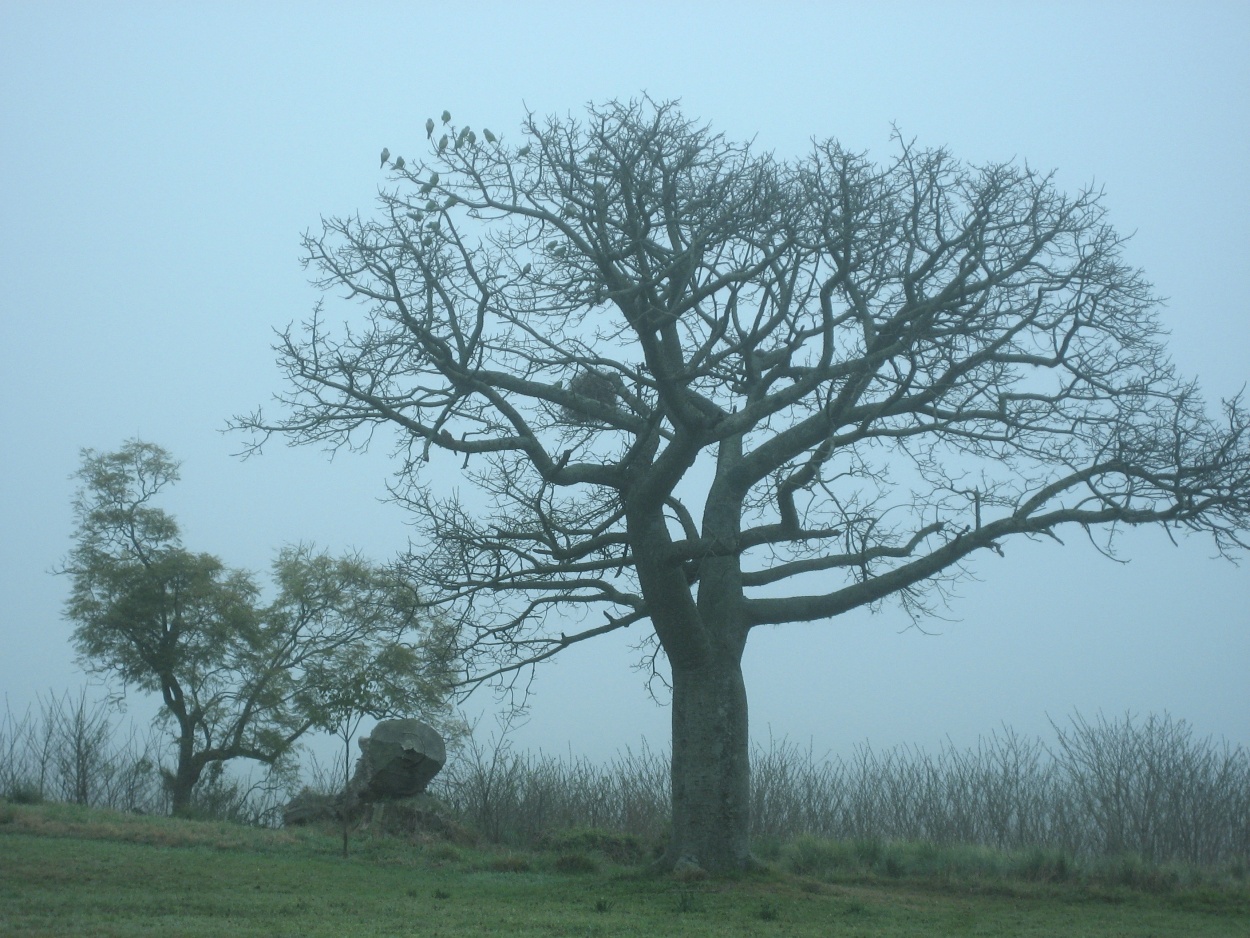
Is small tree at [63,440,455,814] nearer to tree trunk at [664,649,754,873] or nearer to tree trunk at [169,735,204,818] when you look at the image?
tree trunk at [169,735,204,818]

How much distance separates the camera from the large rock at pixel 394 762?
1574cm

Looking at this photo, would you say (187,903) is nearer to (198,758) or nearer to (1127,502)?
(1127,502)

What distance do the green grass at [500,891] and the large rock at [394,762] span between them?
113 centimetres

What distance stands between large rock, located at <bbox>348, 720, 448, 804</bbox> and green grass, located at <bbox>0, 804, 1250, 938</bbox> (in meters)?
1.13

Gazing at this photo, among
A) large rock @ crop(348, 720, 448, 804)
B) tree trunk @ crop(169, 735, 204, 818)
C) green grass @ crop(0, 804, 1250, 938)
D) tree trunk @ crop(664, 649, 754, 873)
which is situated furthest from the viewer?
tree trunk @ crop(169, 735, 204, 818)

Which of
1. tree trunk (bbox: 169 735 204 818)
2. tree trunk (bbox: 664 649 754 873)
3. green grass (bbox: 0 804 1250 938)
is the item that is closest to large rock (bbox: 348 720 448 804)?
green grass (bbox: 0 804 1250 938)

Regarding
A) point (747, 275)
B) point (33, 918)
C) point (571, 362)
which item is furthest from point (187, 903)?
point (747, 275)

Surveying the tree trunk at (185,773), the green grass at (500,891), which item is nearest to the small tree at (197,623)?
the tree trunk at (185,773)

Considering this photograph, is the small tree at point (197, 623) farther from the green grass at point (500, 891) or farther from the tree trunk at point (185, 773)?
the green grass at point (500, 891)

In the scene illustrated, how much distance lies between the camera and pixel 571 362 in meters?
11.2

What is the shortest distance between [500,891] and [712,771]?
2421mm

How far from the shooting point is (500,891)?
10.9 m

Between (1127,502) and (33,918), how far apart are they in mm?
10321

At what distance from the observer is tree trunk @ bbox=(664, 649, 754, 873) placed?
11.3 metres
